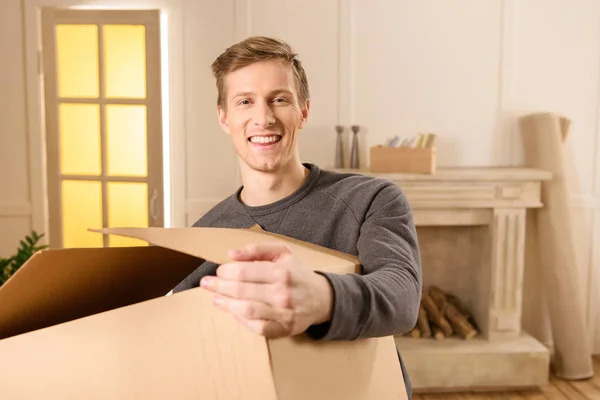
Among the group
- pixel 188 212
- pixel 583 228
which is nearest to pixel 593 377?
pixel 583 228

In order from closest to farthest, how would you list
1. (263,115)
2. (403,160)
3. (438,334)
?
(263,115) < (403,160) < (438,334)

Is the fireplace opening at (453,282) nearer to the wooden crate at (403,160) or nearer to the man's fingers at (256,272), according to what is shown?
the wooden crate at (403,160)

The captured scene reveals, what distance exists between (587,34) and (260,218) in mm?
3150

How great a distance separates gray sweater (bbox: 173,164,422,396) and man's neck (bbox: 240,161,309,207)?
30 millimetres

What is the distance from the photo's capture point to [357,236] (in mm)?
1101

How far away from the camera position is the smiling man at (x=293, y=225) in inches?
21.0

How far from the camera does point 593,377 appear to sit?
11.6 ft

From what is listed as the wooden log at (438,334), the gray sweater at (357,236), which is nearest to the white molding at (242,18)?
the wooden log at (438,334)

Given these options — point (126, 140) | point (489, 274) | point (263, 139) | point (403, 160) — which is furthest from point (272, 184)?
point (126, 140)

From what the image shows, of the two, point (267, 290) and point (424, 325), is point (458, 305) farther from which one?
point (267, 290)

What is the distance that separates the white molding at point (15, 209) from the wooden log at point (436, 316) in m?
2.41

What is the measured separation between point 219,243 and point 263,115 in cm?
63

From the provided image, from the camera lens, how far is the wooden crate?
3.32 meters

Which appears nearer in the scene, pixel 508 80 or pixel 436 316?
pixel 436 316
